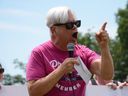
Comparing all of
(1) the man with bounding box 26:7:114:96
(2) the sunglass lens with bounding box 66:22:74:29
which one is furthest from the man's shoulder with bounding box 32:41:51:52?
(2) the sunglass lens with bounding box 66:22:74:29

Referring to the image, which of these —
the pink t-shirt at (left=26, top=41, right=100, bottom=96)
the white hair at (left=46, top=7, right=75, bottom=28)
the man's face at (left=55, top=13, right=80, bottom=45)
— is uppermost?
the white hair at (left=46, top=7, right=75, bottom=28)

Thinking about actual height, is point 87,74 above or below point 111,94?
above

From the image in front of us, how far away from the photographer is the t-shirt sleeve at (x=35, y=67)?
4961 millimetres

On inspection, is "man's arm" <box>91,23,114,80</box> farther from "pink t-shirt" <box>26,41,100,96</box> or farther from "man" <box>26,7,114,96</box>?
"pink t-shirt" <box>26,41,100,96</box>

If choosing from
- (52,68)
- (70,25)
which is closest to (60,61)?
(52,68)

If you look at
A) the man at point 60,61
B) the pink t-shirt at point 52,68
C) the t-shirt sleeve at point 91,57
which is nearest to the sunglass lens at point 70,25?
the man at point 60,61

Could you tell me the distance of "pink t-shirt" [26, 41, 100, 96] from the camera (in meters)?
4.96

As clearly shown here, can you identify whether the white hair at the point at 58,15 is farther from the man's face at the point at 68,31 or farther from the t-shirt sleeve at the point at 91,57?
the t-shirt sleeve at the point at 91,57

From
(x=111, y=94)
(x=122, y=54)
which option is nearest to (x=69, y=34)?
(x=111, y=94)

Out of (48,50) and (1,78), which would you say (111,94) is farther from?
(48,50)

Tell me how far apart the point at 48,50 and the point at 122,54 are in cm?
6343

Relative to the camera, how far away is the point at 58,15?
5.06 m

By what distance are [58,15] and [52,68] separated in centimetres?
51

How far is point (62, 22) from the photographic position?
16.6ft
